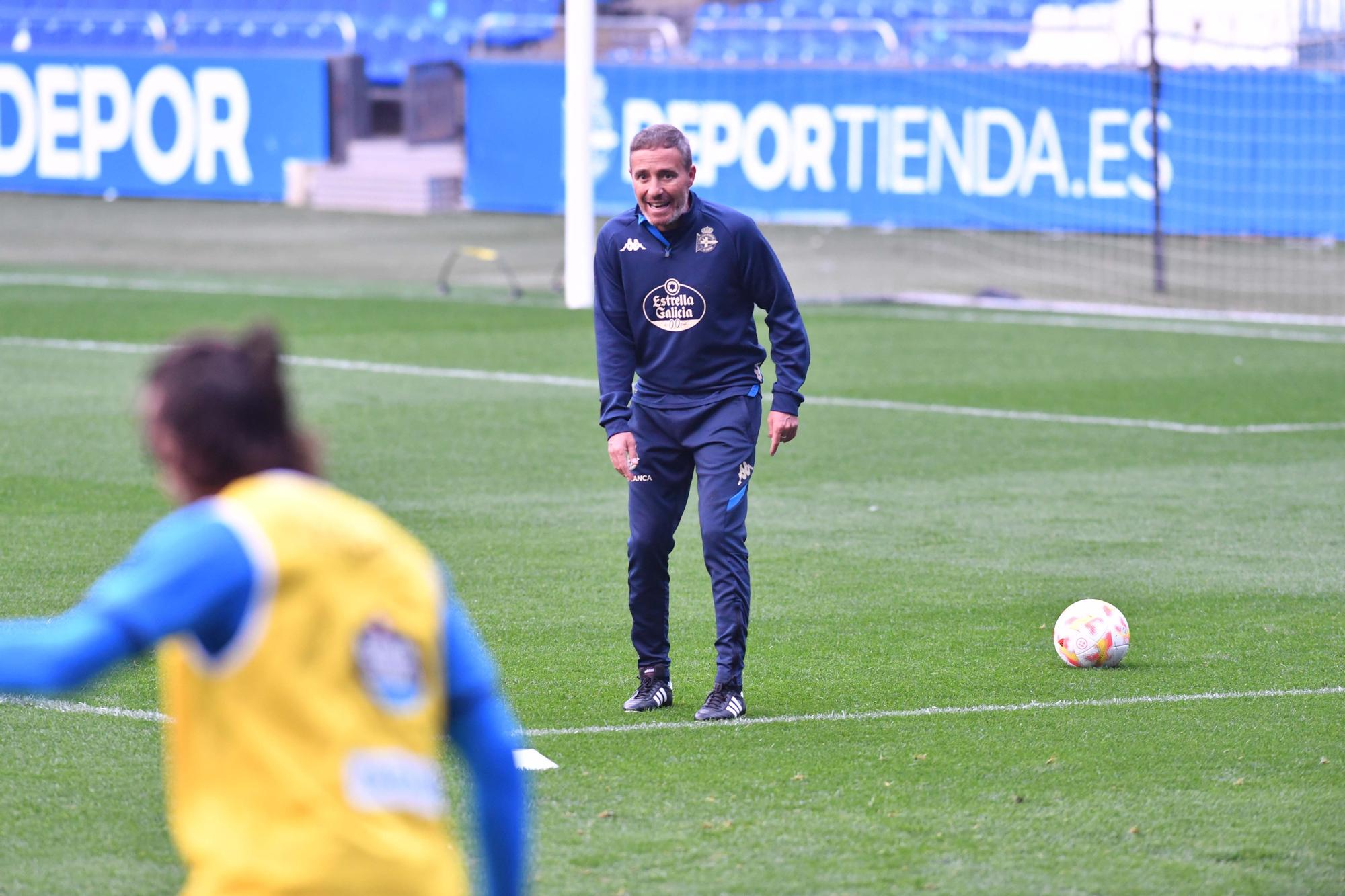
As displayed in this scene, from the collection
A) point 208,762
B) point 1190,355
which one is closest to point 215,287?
point 1190,355

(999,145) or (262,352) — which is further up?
(262,352)

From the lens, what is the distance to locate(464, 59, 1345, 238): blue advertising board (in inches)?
965

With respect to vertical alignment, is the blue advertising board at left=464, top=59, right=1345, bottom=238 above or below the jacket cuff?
below

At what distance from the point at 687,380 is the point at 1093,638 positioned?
1.92 metres

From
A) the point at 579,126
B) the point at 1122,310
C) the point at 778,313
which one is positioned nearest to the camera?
the point at 778,313

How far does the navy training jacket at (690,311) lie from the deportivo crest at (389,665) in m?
3.92

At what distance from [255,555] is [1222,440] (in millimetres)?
11433

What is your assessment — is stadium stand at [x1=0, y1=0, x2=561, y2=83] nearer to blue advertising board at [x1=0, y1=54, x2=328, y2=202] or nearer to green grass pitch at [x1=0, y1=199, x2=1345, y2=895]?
blue advertising board at [x1=0, y1=54, x2=328, y2=202]

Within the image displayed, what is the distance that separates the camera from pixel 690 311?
6.47m

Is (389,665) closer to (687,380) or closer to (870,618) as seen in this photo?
(687,380)

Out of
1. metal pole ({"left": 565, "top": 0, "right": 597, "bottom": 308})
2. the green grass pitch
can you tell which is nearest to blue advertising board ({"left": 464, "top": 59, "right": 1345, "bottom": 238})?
metal pole ({"left": 565, "top": 0, "right": 597, "bottom": 308})

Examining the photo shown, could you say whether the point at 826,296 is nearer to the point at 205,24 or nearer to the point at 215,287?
the point at 215,287

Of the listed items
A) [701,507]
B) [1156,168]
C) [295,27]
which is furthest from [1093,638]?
[295,27]

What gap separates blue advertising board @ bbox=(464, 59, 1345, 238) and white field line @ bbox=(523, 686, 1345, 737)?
54.3ft
